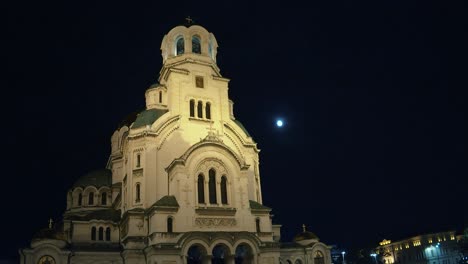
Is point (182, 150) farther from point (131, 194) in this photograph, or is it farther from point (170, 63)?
point (170, 63)

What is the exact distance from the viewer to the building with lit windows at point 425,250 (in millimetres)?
69625

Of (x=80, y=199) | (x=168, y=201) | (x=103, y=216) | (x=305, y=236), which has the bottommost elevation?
(x=305, y=236)

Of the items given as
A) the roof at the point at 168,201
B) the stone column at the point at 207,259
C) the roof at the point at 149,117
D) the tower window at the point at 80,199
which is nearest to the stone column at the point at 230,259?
the stone column at the point at 207,259

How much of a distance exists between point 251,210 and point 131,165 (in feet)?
30.8

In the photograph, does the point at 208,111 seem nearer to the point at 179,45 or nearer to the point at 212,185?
the point at 212,185

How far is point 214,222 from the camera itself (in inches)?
1161

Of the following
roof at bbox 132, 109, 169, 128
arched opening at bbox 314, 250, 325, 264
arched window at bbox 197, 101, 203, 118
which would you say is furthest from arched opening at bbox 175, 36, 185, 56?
arched opening at bbox 314, 250, 325, 264

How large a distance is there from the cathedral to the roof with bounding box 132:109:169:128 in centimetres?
11

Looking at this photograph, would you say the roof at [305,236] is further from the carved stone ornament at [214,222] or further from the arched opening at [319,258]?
the carved stone ornament at [214,222]

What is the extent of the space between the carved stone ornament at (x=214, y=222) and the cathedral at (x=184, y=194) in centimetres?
7

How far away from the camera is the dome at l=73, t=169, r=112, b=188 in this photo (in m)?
42.8

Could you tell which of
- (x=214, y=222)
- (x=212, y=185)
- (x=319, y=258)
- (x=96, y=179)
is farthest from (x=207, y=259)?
(x=96, y=179)

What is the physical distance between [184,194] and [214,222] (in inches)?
109

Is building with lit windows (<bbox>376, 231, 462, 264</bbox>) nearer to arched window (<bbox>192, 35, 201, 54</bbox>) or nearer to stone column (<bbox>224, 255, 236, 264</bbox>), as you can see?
arched window (<bbox>192, 35, 201, 54</bbox>)
